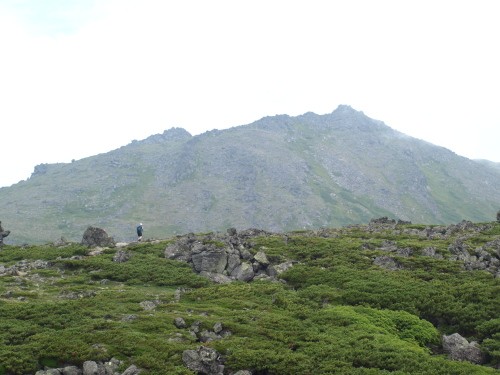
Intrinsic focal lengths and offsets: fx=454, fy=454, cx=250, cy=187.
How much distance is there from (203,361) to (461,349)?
14406mm

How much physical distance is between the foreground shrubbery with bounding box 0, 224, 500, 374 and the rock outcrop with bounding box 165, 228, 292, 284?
172 cm

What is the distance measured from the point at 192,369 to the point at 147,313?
27.9 feet

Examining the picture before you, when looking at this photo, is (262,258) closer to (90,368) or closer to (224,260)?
(224,260)

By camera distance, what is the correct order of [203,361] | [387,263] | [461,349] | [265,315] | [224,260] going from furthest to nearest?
[224,260] → [387,263] → [265,315] → [461,349] → [203,361]

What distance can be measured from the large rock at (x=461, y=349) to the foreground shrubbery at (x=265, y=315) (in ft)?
1.75

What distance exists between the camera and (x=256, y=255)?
44.5 meters

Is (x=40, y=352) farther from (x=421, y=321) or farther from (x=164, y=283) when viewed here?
(x=421, y=321)

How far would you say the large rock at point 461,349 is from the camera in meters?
24.8

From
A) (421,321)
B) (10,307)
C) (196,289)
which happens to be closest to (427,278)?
(421,321)

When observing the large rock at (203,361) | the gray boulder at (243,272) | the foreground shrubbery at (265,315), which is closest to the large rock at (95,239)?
the foreground shrubbery at (265,315)

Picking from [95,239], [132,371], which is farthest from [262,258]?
[132,371]

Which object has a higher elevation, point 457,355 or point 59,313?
point 59,313

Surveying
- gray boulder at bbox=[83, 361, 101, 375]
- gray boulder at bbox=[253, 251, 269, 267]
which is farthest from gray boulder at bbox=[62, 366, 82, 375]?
gray boulder at bbox=[253, 251, 269, 267]

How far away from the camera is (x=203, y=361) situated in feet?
71.1
